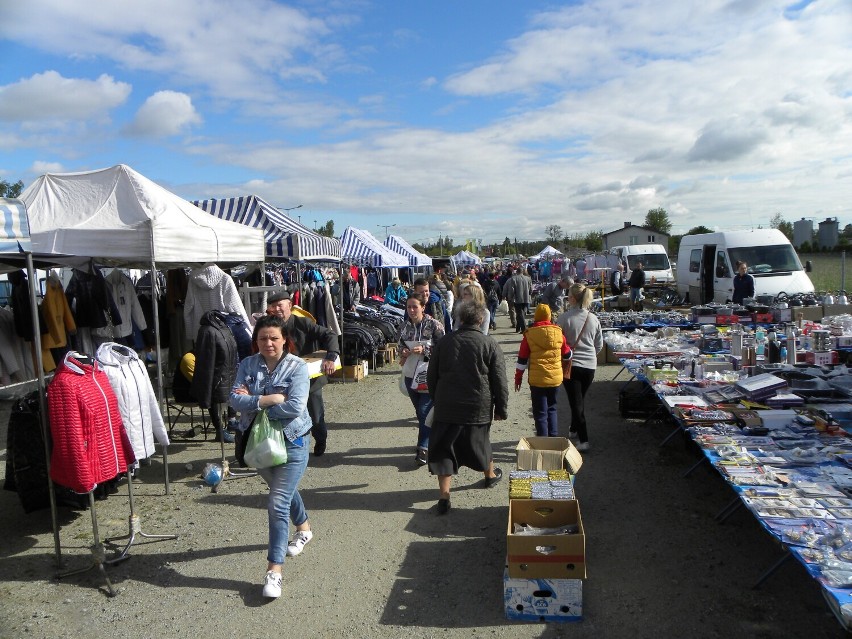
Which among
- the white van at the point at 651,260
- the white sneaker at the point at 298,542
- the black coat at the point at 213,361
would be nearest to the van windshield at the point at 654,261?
the white van at the point at 651,260

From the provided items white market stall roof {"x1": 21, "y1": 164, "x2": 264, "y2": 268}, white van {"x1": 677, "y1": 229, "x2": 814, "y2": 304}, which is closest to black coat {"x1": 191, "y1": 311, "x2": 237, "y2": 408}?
white market stall roof {"x1": 21, "y1": 164, "x2": 264, "y2": 268}

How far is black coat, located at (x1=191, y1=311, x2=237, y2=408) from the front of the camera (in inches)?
216

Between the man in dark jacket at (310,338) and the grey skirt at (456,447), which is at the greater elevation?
the man in dark jacket at (310,338)

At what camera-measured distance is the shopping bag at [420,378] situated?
17.9 ft

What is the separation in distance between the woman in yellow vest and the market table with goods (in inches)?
38.1

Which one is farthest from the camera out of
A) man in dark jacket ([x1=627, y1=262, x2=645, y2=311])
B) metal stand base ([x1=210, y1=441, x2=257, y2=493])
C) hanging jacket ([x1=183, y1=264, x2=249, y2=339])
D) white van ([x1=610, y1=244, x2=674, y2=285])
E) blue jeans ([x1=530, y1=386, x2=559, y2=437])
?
white van ([x1=610, y1=244, x2=674, y2=285])

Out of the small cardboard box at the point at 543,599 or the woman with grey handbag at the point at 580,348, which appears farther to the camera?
the woman with grey handbag at the point at 580,348

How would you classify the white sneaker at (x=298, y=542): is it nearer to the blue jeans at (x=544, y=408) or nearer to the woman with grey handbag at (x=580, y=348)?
the blue jeans at (x=544, y=408)

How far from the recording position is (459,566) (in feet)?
12.6

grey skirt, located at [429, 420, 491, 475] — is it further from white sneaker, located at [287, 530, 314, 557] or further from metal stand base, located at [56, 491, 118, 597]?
metal stand base, located at [56, 491, 118, 597]

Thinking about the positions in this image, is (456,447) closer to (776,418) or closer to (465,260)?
(776,418)

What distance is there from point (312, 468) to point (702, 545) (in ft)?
11.4

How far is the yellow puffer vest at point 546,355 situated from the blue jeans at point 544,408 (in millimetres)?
79

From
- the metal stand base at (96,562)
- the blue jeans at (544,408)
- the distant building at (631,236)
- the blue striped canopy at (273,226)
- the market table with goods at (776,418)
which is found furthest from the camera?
the distant building at (631,236)
